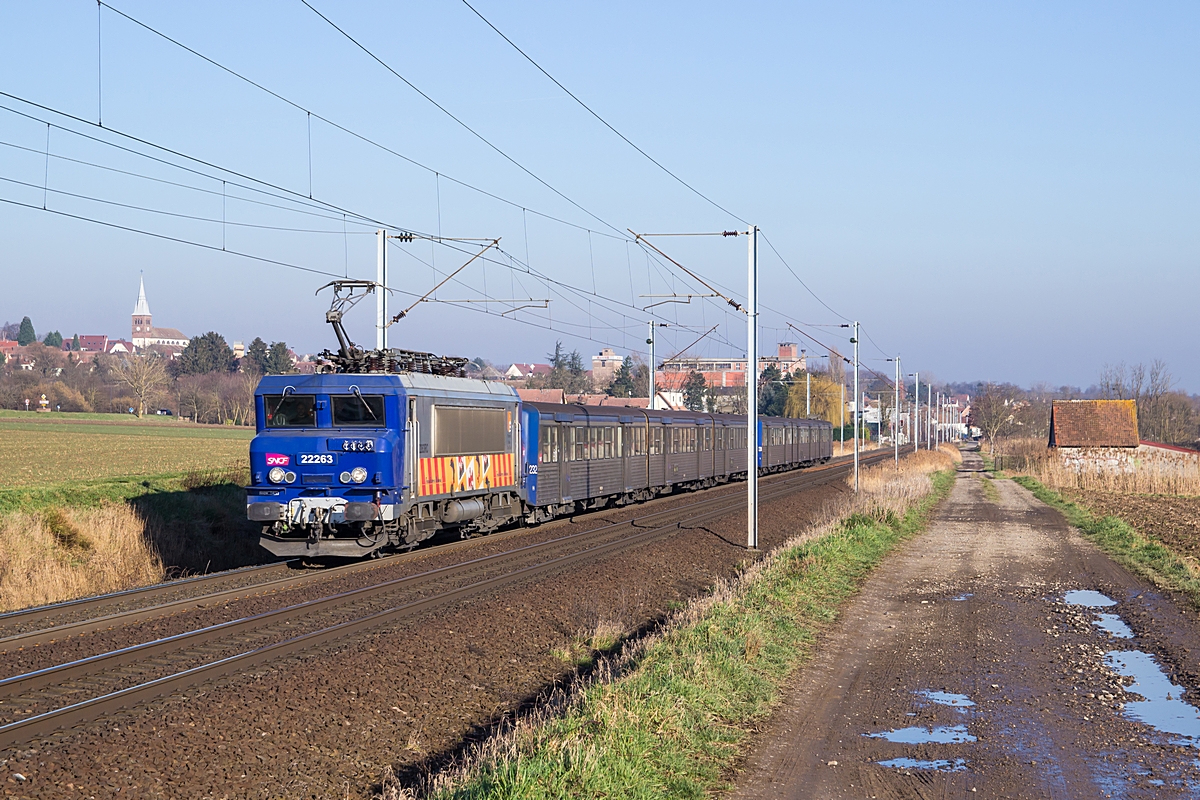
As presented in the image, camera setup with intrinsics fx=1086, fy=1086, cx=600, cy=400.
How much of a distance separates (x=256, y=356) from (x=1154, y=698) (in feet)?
410

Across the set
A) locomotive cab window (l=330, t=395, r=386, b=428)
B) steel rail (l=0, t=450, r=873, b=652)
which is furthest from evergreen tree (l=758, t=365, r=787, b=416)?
steel rail (l=0, t=450, r=873, b=652)

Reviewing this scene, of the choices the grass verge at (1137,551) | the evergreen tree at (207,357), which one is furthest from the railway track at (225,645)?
the evergreen tree at (207,357)

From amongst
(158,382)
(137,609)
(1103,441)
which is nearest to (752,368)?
(137,609)

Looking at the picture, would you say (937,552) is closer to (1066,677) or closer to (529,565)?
(529,565)

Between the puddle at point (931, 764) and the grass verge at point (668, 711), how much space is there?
45.8 inches

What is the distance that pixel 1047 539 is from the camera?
26.4 metres

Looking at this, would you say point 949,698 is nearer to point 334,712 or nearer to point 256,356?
point 334,712

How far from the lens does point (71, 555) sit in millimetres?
19781

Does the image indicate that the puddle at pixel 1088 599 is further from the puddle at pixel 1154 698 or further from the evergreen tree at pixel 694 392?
the evergreen tree at pixel 694 392

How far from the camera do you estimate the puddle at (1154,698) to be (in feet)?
29.9

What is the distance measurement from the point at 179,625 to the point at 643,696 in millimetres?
6539

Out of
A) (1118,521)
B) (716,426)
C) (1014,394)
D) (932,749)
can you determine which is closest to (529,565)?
(932,749)

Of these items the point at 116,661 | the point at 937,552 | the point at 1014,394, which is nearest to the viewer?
the point at 116,661

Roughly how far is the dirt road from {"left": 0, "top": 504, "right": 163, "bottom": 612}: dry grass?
40.4 ft
